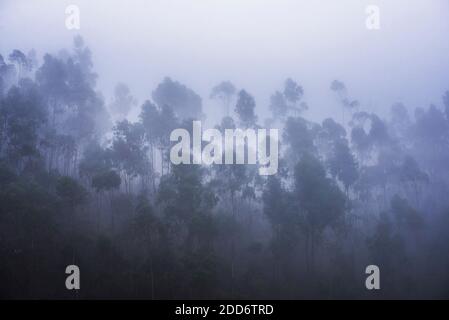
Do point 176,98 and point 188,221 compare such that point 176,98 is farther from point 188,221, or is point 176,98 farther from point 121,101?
point 188,221

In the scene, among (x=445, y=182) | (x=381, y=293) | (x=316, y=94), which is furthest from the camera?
(x=316, y=94)

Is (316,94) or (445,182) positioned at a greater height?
(316,94)

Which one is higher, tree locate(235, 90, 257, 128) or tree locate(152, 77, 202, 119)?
tree locate(152, 77, 202, 119)

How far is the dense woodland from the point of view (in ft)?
96.6

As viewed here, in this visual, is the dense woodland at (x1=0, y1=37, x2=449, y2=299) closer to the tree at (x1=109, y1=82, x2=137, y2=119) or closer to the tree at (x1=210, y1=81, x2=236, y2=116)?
the tree at (x1=109, y1=82, x2=137, y2=119)

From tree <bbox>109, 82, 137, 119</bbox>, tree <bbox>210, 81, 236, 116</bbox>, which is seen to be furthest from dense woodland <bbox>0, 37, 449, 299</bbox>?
tree <bbox>210, 81, 236, 116</bbox>

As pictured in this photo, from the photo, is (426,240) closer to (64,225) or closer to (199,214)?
(199,214)

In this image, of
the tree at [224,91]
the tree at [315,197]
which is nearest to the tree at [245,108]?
the tree at [224,91]

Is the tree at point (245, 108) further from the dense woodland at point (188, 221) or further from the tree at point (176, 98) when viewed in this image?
the tree at point (176, 98)

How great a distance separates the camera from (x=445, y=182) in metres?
52.6

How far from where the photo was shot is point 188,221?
3161 centimetres

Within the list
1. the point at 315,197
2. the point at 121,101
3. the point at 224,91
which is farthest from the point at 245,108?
the point at 121,101
